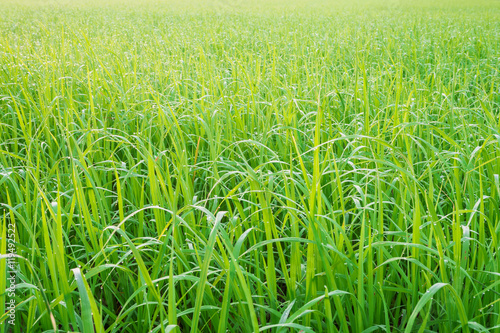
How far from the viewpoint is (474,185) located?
1.39m

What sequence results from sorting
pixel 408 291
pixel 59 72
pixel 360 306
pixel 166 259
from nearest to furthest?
pixel 360 306 → pixel 408 291 → pixel 166 259 → pixel 59 72

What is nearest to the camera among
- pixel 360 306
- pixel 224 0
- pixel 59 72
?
pixel 360 306

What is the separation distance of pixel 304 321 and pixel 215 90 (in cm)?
179

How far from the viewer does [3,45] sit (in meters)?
3.90

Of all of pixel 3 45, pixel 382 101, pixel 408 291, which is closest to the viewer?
pixel 408 291

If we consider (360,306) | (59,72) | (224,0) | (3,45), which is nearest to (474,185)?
(360,306)

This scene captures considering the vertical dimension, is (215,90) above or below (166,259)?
above

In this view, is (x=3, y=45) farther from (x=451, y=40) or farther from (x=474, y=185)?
(x=451, y=40)

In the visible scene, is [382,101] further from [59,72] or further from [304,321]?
[59,72]

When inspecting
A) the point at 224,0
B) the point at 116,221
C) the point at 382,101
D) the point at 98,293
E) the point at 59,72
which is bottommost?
the point at 98,293

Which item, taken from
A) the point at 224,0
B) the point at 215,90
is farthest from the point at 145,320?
the point at 224,0

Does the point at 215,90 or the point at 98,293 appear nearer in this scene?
the point at 98,293

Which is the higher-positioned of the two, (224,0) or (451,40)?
(224,0)

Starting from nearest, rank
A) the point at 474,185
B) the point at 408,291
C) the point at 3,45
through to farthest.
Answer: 1. the point at 408,291
2. the point at 474,185
3. the point at 3,45
